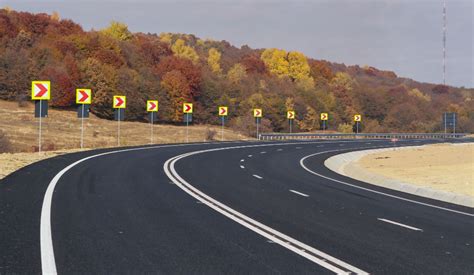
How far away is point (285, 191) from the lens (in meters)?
16.1

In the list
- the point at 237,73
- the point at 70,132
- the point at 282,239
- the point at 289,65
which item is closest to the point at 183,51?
the point at 237,73

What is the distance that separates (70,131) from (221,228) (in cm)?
5595

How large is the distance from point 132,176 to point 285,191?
546 centimetres

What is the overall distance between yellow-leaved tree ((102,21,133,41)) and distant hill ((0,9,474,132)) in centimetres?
23

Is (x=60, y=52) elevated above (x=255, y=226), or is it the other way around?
(x=60, y=52)

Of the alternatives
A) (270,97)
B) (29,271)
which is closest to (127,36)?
(270,97)

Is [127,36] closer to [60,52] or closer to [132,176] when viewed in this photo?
[60,52]

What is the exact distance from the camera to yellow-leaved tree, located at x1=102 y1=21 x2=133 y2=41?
447ft

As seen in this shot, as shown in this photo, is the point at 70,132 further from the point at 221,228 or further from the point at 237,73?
the point at 237,73

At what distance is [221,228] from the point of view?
9.55 metres

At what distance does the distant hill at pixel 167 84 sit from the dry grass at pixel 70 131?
7529 millimetres

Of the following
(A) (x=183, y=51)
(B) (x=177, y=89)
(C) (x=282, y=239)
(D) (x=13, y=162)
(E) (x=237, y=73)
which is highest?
(A) (x=183, y=51)

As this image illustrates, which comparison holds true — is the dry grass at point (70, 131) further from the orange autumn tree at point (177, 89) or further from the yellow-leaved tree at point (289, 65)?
the yellow-leaved tree at point (289, 65)

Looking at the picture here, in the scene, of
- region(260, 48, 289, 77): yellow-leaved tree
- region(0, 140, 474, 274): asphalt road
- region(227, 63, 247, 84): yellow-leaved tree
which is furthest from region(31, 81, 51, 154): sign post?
region(260, 48, 289, 77): yellow-leaved tree
